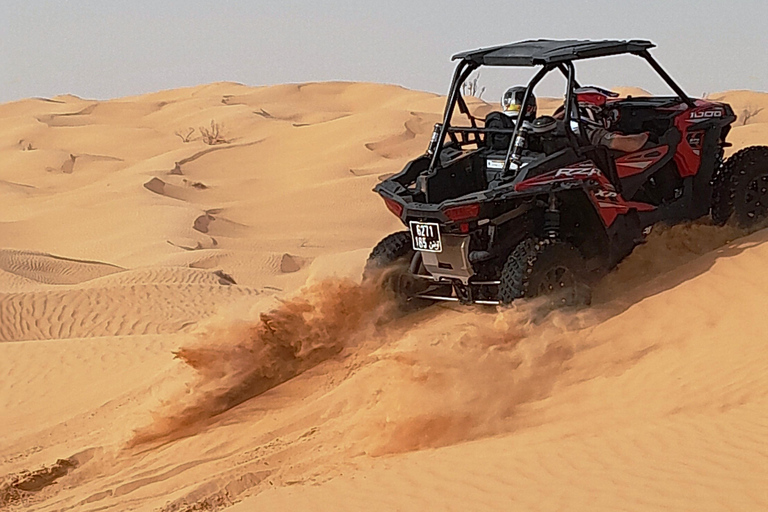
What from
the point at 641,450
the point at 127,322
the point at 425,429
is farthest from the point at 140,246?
the point at 641,450

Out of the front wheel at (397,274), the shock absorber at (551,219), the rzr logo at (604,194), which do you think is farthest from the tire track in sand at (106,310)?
the rzr logo at (604,194)

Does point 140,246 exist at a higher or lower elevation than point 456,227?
lower

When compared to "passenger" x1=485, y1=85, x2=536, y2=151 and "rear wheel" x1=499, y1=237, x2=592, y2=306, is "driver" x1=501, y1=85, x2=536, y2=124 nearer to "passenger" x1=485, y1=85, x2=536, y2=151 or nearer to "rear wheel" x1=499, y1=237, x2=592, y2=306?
"passenger" x1=485, y1=85, x2=536, y2=151

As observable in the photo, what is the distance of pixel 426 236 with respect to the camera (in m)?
7.44

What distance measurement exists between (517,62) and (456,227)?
52.1 inches

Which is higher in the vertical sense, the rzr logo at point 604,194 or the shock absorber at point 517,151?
the shock absorber at point 517,151

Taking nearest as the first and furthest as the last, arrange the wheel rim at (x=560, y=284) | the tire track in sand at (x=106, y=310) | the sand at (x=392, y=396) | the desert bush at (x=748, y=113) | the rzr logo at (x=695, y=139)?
the sand at (x=392, y=396) < the wheel rim at (x=560, y=284) < the rzr logo at (x=695, y=139) < the tire track in sand at (x=106, y=310) < the desert bush at (x=748, y=113)

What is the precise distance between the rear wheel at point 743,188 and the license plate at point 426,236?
291cm

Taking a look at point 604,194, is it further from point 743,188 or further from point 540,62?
point 743,188

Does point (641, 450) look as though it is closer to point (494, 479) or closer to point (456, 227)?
point (494, 479)

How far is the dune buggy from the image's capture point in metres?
7.35

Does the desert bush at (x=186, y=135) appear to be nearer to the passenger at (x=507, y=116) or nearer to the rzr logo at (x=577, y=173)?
the passenger at (x=507, y=116)

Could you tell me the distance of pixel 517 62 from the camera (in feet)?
24.7

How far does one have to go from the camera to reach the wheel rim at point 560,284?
732 centimetres
